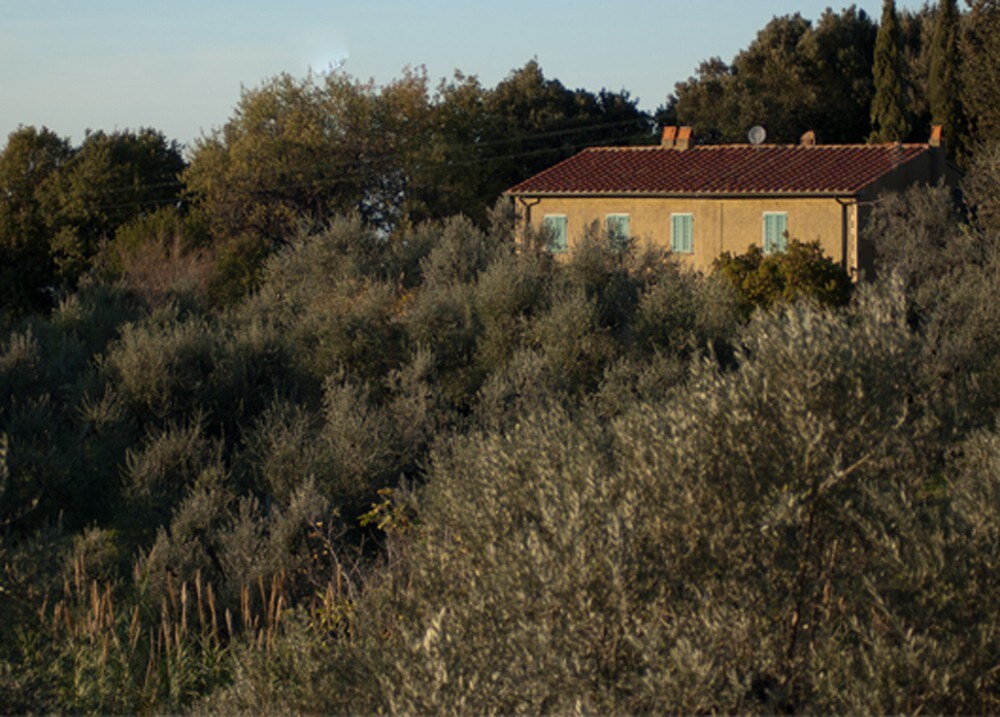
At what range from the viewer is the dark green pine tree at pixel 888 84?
1455 inches

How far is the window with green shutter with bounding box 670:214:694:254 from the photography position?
97.1 feet

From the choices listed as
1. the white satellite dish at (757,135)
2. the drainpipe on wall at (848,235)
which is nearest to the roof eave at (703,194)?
the drainpipe on wall at (848,235)

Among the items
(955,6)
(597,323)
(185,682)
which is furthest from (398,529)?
(955,6)

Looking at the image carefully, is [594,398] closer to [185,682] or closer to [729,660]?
[185,682]

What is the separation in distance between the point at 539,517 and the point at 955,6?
113 ft

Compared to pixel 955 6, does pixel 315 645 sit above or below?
below

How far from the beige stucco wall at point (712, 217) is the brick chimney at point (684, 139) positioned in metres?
2.72

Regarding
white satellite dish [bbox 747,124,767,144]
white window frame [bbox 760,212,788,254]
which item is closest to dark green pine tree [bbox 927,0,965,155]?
white satellite dish [bbox 747,124,767,144]

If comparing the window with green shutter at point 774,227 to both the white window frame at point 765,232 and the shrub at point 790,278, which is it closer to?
the white window frame at point 765,232

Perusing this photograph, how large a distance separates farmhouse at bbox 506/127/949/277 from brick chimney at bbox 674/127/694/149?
1.1 inches

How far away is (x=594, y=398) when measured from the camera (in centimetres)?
1291

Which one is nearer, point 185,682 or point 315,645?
point 315,645

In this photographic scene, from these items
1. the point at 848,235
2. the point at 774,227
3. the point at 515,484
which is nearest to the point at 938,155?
the point at 848,235

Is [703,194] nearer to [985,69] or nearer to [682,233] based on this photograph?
[682,233]
